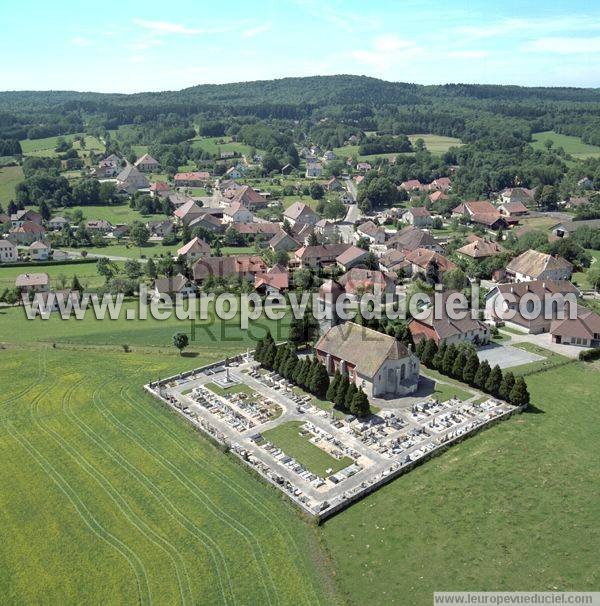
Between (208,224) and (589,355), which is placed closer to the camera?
(589,355)

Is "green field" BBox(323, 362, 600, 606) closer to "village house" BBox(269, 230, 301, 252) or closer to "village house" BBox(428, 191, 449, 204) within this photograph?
"village house" BBox(269, 230, 301, 252)

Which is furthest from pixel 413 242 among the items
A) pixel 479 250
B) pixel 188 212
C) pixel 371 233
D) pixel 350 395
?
pixel 350 395

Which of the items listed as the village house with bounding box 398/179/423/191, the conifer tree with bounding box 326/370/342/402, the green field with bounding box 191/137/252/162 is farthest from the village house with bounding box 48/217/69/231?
the conifer tree with bounding box 326/370/342/402

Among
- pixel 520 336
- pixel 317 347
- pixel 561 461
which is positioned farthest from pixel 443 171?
pixel 561 461

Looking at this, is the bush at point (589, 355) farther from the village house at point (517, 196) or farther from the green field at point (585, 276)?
the village house at point (517, 196)

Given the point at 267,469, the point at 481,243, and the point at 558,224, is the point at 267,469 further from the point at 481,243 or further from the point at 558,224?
the point at 558,224

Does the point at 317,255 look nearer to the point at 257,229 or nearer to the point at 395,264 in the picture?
the point at 395,264
